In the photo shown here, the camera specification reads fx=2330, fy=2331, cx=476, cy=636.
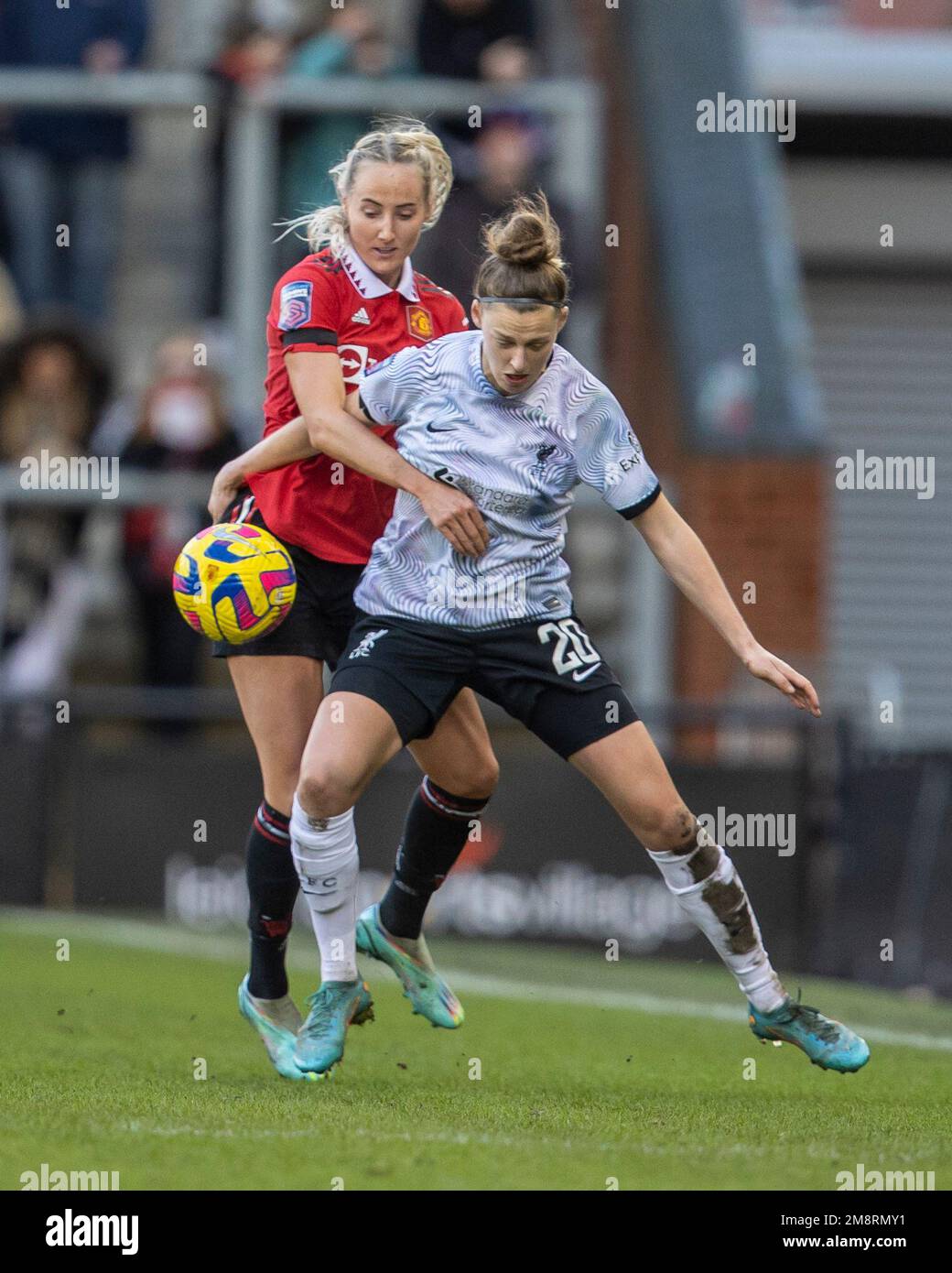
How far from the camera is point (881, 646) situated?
20.5 m

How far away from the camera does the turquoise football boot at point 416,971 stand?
22.5 ft

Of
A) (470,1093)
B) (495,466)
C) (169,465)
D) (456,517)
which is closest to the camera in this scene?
(456,517)

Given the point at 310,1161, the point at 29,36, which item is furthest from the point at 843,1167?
the point at 29,36

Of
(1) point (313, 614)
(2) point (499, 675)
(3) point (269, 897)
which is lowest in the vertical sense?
(3) point (269, 897)

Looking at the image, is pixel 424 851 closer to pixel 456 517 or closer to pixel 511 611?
pixel 511 611

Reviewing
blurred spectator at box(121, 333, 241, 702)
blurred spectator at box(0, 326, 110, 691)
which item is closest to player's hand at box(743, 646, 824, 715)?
blurred spectator at box(121, 333, 241, 702)

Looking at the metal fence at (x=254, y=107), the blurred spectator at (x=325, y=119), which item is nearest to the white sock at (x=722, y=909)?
the metal fence at (x=254, y=107)

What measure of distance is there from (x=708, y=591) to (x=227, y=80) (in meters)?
9.48

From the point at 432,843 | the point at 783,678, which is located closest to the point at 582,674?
the point at 783,678

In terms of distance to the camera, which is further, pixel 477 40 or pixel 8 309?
pixel 477 40

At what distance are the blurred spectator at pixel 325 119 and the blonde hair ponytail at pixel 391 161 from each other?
26.2ft

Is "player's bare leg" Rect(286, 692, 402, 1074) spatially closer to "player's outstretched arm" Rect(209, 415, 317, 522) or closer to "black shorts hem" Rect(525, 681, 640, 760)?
"black shorts hem" Rect(525, 681, 640, 760)

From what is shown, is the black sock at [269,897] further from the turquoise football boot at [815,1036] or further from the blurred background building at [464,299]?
the blurred background building at [464,299]

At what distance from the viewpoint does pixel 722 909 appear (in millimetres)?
6188
